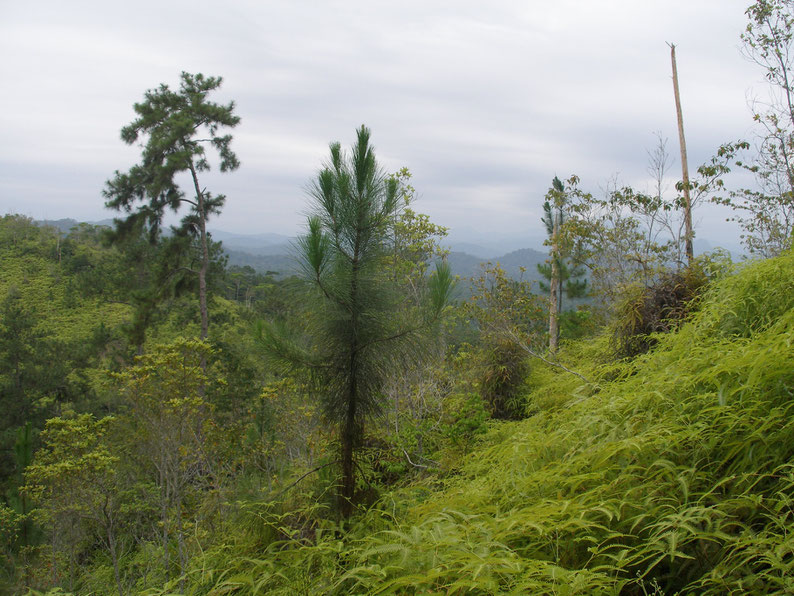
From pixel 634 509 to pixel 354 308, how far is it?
1.69 m

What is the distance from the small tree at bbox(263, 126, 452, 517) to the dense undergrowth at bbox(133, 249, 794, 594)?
0.75 metres

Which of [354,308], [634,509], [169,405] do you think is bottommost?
[169,405]

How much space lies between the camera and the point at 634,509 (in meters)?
1.52

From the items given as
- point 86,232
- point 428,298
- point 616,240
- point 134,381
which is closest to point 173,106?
point 134,381

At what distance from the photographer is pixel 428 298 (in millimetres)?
2805

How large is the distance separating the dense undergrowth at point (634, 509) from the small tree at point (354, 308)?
753 mm

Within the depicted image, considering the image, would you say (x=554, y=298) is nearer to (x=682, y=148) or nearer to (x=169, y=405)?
(x=682, y=148)

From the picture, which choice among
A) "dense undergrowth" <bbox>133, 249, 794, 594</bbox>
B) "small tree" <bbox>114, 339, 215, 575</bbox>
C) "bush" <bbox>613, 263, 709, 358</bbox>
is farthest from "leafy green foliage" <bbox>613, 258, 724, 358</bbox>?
"small tree" <bbox>114, 339, 215, 575</bbox>

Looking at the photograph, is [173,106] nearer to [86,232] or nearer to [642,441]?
[642,441]

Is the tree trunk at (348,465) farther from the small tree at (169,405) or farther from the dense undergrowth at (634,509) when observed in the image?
the small tree at (169,405)

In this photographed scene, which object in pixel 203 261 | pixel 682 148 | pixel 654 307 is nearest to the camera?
pixel 654 307

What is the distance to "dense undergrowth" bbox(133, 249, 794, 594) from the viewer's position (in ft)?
4.19

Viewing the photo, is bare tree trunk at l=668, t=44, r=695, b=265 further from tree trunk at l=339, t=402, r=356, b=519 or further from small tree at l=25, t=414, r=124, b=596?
small tree at l=25, t=414, r=124, b=596

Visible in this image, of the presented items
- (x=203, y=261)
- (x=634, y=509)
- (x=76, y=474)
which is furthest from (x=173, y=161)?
(x=634, y=509)
